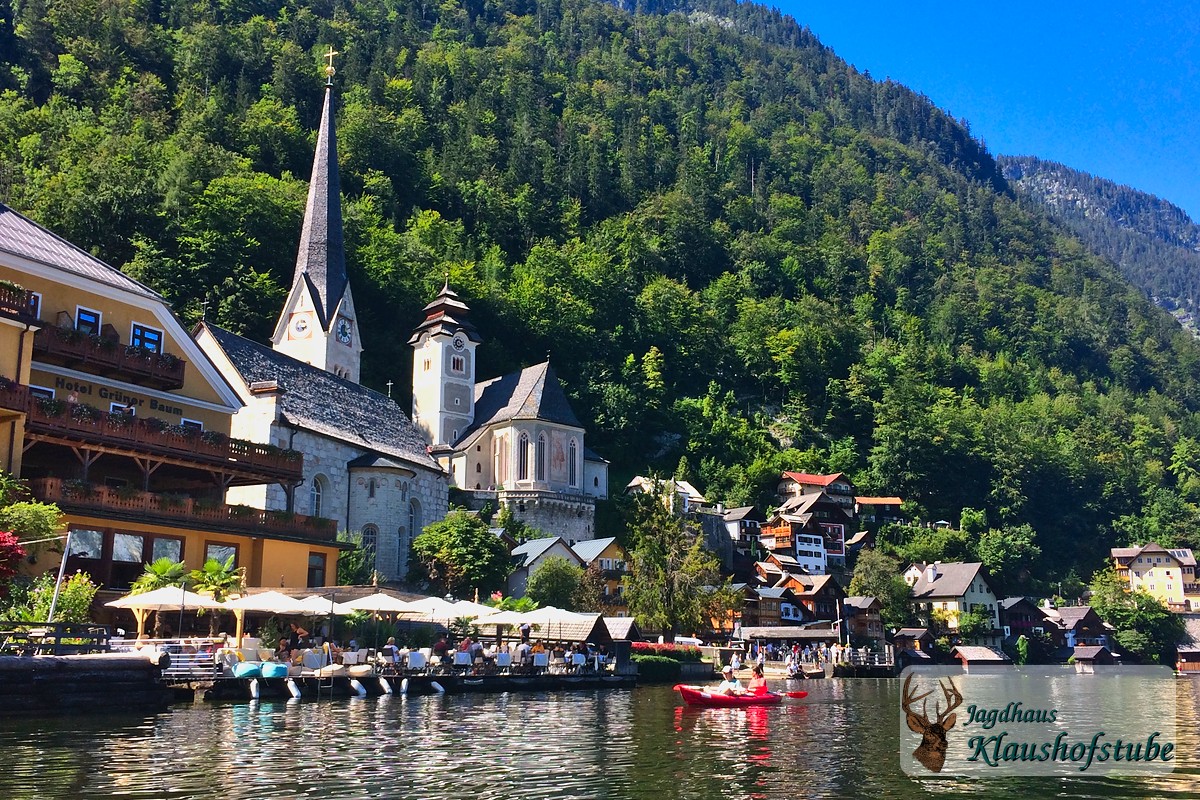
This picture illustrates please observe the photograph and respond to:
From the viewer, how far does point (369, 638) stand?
148ft

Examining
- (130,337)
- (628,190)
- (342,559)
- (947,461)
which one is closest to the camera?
(130,337)

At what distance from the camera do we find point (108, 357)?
39.6m

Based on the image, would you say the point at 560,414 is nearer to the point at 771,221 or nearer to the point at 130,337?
the point at 130,337

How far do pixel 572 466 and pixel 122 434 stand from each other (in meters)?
45.9

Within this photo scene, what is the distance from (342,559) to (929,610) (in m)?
66.5

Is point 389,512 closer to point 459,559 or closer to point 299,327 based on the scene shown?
point 459,559

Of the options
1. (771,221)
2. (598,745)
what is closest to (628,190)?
(771,221)

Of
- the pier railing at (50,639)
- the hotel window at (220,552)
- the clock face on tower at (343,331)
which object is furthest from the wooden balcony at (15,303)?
the clock face on tower at (343,331)

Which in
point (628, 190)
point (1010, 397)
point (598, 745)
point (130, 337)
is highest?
point (628, 190)

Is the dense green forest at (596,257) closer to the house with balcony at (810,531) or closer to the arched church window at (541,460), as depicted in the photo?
the house with balcony at (810,531)

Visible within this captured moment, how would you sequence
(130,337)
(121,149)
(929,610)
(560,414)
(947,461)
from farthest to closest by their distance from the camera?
(947,461)
(929,610)
(121,149)
(560,414)
(130,337)

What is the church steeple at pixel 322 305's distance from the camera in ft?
252

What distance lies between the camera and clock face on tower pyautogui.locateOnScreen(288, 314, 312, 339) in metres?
77.1

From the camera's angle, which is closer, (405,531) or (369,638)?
(369,638)
